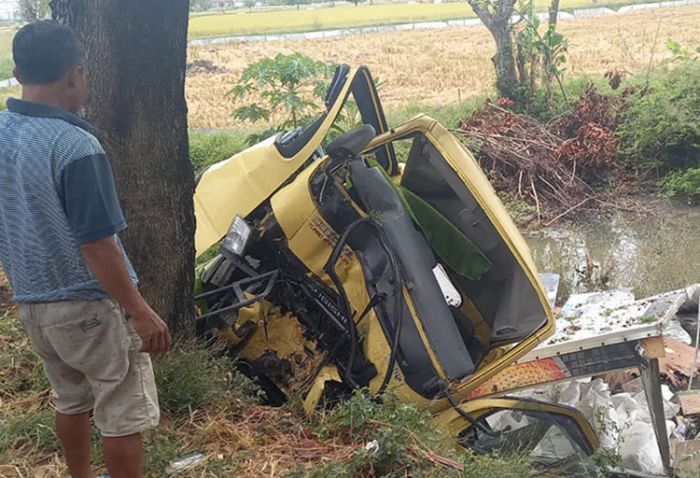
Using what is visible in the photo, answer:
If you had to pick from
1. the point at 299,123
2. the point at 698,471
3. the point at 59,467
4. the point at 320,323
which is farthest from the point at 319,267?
the point at 299,123

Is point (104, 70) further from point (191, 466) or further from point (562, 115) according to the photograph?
point (562, 115)

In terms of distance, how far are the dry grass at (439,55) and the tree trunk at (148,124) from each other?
11.5 meters

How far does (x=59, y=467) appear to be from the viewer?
9.54 ft

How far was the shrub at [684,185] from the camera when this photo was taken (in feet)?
32.6

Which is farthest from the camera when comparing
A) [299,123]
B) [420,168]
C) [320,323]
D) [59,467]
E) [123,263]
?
[299,123]

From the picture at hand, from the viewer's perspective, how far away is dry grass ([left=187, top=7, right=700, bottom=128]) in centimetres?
1680

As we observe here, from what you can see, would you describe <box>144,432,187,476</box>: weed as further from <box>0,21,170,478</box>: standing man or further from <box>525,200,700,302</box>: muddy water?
<box>525,200,700,302</box>: muddy water

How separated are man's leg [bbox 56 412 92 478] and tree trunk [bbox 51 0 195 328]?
3.23 feet

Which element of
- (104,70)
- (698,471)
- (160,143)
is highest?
(104,70)

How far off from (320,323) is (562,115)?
854 centimetres

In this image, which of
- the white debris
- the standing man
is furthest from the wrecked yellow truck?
the standing man

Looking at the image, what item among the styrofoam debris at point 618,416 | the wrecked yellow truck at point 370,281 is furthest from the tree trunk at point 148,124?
the styrofoam debris at point 618,416

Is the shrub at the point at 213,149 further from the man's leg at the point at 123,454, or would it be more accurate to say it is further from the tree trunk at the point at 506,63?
the man's leg at the point at 123,454

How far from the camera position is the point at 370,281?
3.83 m
